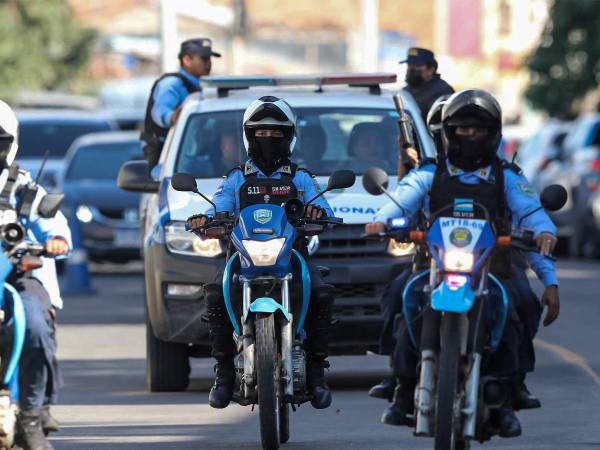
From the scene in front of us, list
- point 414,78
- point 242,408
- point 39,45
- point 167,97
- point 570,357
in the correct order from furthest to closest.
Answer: point 39,45
point 167,97
point 570,357
point 414,78
point 242,408

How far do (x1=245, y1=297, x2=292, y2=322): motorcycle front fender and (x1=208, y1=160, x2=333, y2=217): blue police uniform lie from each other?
1.97ft

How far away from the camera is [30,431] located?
8.31m

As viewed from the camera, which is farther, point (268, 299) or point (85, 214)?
point (85, 214)

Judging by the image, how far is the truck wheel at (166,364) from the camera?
1244 cm

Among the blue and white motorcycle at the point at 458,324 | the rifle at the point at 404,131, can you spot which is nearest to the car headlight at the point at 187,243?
the rifle at the point at 404,131

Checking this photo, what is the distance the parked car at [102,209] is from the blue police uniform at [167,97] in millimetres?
8533

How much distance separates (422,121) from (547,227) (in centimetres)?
483

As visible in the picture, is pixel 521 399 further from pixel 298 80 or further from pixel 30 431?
pixel 298 80

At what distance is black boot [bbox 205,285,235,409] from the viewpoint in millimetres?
9664

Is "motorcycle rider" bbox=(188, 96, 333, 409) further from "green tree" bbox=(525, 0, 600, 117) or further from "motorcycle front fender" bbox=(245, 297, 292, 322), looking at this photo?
"green tree" bbox=(525, 0, 600, 117)

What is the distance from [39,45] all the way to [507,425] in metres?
48.3

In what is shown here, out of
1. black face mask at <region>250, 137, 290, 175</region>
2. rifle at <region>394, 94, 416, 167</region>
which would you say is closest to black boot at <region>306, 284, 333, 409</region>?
black face mask at <region>250, 137, 290, 175</region>

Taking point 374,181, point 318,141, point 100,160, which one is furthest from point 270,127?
point 100,160

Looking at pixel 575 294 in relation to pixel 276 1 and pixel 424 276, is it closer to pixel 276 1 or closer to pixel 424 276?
pixel 424 276
